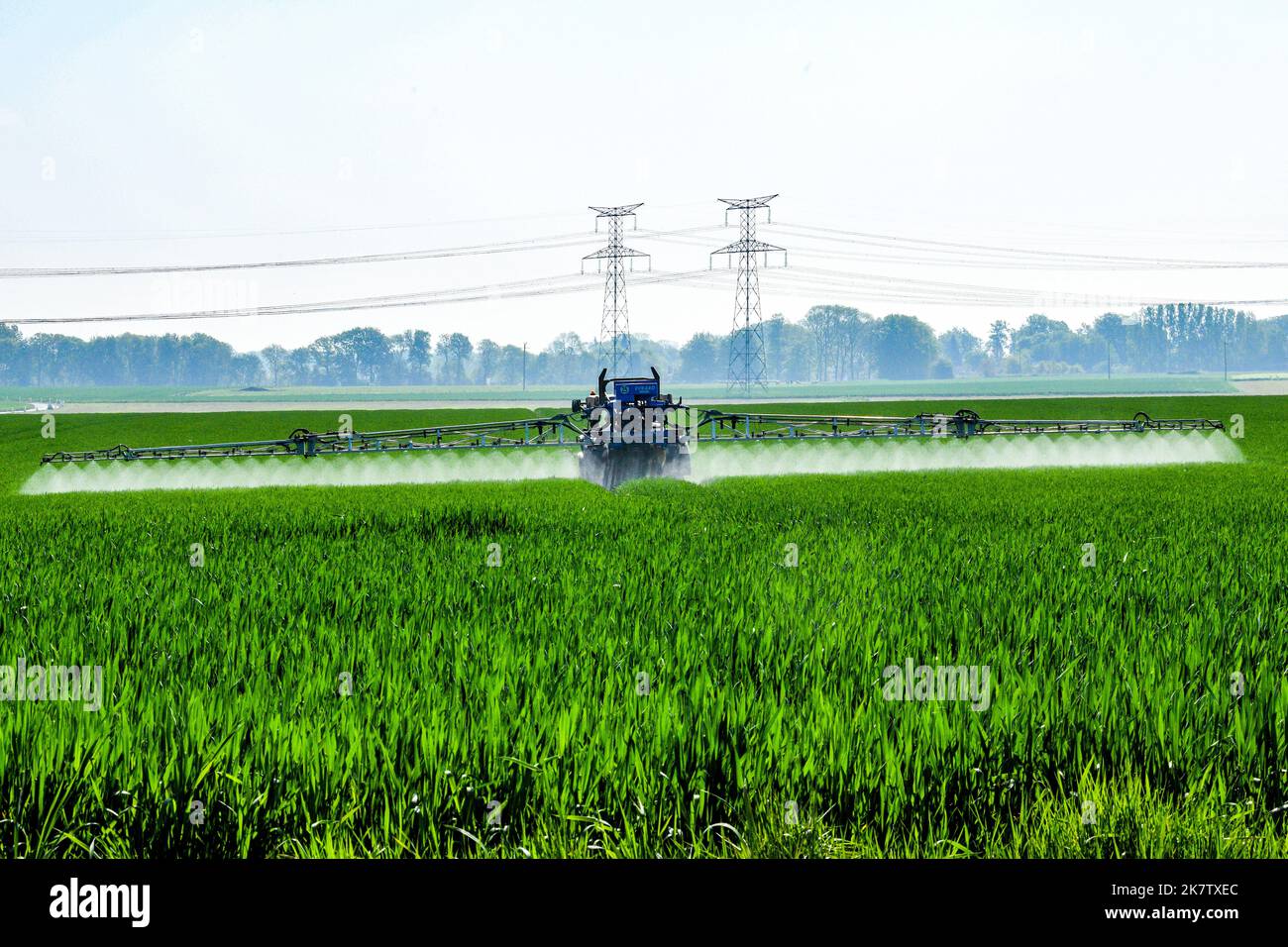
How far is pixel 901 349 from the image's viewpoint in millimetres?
182125

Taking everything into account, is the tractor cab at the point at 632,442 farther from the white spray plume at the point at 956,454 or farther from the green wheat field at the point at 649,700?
the green wheat field at the point at 649,700

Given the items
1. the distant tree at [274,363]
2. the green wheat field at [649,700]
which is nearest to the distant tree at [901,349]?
the distant tree at [274,363]

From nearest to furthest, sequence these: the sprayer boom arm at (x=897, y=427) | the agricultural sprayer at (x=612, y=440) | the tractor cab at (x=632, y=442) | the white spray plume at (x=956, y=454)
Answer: the tractor cab at (x=632, y=442), the agricultural sprayer at (x=612, y=440), the white spray plume at (x=956, y=454), the sprayer boom arm at (x=897, y=427)

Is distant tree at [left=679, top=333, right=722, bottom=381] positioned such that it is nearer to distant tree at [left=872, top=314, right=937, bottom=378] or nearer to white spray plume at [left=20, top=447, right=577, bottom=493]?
distant tree at [left=872, top=314, right=937, bottom=378]

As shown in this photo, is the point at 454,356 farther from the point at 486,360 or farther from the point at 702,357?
the point at 702,357

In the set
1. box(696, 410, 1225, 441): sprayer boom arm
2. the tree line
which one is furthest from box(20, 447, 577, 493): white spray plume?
the tree line

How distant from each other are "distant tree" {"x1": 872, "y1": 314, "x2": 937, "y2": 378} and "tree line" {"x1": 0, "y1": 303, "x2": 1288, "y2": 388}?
19 centimetres

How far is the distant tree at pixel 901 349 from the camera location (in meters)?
182

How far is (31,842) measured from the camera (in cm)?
314

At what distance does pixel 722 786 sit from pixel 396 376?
178m

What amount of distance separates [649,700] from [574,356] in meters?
181

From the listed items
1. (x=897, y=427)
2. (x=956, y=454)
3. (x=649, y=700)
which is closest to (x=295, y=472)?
(x=897, y=427)

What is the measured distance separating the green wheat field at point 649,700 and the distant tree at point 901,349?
179 m
